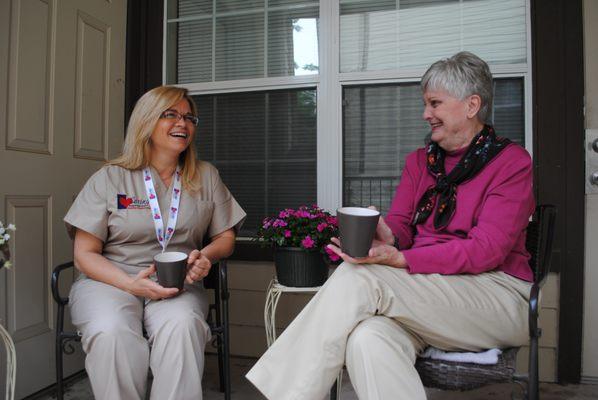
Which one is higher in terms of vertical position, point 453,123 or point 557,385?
point 453,123

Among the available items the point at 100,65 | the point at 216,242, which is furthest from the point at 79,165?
the point at 216,242

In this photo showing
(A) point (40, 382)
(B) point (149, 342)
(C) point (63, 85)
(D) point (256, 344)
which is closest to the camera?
(B) point (149, 342)

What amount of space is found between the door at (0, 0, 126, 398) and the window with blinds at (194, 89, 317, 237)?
61 cm

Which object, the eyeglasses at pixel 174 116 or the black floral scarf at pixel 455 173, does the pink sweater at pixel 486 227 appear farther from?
the eyeglasses at pixel 174 116

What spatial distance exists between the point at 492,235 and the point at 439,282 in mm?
210

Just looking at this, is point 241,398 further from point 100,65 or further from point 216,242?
point 100,65

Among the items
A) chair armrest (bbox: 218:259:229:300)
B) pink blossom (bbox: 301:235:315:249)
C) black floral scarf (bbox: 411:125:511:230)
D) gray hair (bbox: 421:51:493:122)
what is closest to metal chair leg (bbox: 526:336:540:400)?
black floral scarf (bbox: 411:125:511:230)

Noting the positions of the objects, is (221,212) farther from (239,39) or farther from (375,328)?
(239,39)

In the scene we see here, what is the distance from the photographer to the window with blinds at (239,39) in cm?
247

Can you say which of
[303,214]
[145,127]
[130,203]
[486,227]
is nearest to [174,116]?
[145,127]

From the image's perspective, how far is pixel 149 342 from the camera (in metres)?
1.45

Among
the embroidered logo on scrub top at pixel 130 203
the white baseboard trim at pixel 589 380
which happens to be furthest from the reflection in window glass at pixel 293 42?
the white baseboard trim at pixel 589 380

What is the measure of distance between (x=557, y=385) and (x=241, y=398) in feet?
4.68

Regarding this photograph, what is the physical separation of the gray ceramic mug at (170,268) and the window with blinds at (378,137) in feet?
3.97
